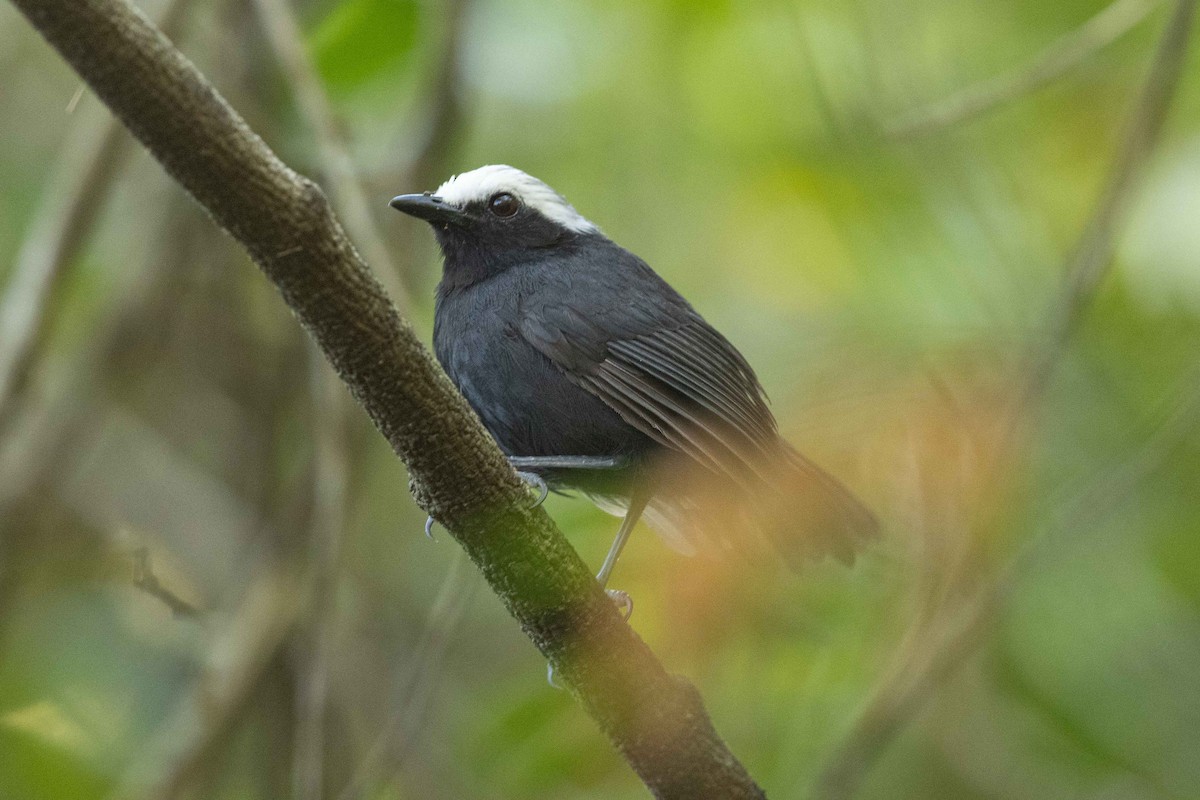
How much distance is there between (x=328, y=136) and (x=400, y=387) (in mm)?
→ 2145

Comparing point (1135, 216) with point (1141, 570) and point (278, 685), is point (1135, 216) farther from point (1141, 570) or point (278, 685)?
point (278, 685)

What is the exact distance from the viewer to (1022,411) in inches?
153

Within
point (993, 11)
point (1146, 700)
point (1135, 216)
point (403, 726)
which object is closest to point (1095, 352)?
point (1135, 216)

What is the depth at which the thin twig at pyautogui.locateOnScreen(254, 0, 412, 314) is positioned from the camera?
402 centimetres

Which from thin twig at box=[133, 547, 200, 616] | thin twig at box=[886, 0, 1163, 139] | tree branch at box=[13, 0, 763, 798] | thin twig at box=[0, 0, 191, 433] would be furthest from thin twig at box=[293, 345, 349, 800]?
thin twig at box=[886, 0, 1163, 139]

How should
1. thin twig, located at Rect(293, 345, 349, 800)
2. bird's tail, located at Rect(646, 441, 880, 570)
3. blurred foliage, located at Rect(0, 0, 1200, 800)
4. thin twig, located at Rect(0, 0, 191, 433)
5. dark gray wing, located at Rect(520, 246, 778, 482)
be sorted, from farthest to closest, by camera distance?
blurred foliage, located at Rect(0, 0, 1200, 800)
thin twig, located at Rect(0, 0, 191, 433)
thin twig, located at Rect(293, 345, 349, 800)
bird's tail, located at Rect(646, 441, 880, 570)
dark gray wing, located at Rect(520, 246, 778, 482)

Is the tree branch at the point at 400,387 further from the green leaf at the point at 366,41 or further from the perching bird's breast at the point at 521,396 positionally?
the green leaf at the point at 366,41

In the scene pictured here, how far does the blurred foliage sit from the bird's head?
2.32ft

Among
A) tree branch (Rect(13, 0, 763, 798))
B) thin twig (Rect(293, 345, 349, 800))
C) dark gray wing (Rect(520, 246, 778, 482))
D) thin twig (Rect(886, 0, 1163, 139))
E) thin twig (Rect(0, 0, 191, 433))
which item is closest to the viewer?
tree branch (Rect(13, 0, 763, 798))

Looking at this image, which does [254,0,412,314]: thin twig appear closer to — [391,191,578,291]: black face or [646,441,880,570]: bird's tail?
[391,191,578,291]: black face

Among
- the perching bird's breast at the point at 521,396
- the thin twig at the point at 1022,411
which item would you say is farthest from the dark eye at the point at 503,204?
the thin twig at the point at 1022,411

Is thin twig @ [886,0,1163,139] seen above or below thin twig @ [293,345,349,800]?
above

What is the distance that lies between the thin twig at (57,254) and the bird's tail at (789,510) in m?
2.08

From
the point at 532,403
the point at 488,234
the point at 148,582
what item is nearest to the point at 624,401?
the point at 532,403
